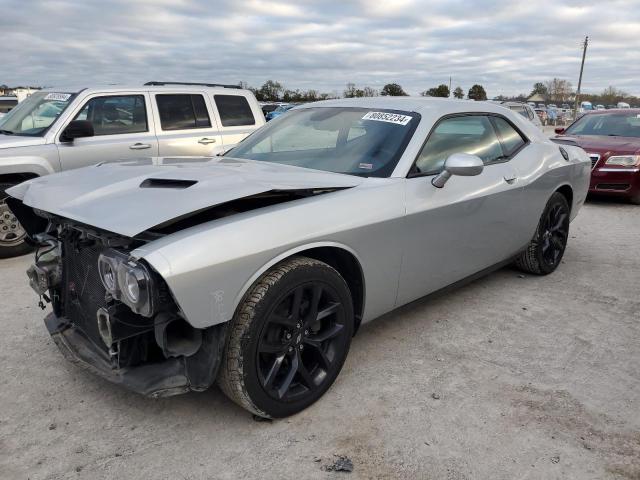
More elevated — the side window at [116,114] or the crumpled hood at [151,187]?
the side window at [116,114]

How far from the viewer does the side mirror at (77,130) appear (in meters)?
5.67

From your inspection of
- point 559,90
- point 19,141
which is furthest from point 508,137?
point 559,90

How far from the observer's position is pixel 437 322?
3869mm

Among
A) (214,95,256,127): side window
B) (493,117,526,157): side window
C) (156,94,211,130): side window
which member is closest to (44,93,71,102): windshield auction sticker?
(156,94,211,130): side window

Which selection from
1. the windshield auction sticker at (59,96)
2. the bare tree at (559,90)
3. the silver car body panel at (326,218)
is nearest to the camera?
the silver car body panel at (326,218)

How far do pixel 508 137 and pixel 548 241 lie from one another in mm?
1130

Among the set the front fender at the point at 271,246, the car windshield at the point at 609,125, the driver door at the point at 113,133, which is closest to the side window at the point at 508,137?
the front fender at the point at 271,246

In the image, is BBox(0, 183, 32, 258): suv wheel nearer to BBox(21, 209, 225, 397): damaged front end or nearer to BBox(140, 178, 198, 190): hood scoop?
BBox(21, 209, 225, 397): damaged front end

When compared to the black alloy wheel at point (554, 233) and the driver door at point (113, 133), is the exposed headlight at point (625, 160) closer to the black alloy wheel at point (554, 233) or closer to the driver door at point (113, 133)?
the black alloy wheel at point (554, 233)

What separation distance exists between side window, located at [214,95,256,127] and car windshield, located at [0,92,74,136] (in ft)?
6.37

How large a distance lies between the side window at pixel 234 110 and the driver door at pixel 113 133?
109 centimetres

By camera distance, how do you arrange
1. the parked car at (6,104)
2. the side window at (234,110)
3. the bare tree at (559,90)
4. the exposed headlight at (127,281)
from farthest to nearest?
the bare tree at (559,90) < the parked car at (6,104) < the side window at (234,110) < the exposed headlight at (127,281)

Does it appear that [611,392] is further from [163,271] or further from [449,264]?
[163,271]

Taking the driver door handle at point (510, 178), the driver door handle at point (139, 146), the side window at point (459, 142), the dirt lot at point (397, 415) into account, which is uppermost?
the side window at point (459, 142)
